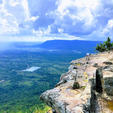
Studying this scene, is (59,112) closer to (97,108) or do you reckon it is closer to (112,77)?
(97,108)

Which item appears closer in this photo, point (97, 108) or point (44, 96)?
point (97, 108)

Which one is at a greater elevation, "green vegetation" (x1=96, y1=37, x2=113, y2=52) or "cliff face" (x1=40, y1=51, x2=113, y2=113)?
"green vegetation" (x1=96, y1=37, x2=113, y2=52)

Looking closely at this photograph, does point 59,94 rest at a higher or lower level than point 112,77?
lower

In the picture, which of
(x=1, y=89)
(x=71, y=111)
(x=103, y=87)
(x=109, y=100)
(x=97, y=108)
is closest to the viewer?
(x=71, y=111)

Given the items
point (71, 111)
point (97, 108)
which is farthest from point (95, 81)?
point (71, 111)

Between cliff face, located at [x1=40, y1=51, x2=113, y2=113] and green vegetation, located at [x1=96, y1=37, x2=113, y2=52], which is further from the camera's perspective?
green vegetation, located at [x1=96, y1=37, x2=113, y2=52]

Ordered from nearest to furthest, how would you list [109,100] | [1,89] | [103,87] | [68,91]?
[109,100]
[103,87]
[68,91]
[1,89]

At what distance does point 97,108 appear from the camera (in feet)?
32.1

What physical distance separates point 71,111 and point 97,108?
7.88 ft

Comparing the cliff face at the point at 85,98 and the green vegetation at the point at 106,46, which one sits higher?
the green vegetation at the point at 106,46

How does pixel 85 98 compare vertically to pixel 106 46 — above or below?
below

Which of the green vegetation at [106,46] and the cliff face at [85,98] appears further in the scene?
the green vegetation at [106,46]

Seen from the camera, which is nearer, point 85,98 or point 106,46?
point 85,98

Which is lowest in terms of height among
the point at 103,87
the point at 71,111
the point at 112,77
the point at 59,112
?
the point at 59,112
